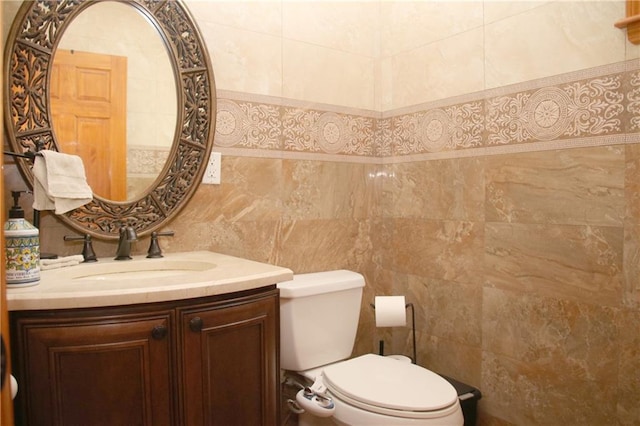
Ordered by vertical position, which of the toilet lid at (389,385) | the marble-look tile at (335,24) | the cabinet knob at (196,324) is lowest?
the toilet lid at (389,385)

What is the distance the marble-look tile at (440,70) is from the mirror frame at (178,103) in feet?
3.05

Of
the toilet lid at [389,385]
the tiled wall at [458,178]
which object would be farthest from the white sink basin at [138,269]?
the toilet lid at [389,385]

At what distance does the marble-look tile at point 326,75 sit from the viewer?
195 cm

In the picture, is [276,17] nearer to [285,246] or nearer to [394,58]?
[394,58]

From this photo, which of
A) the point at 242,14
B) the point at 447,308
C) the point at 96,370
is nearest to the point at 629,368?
the point at 447,308

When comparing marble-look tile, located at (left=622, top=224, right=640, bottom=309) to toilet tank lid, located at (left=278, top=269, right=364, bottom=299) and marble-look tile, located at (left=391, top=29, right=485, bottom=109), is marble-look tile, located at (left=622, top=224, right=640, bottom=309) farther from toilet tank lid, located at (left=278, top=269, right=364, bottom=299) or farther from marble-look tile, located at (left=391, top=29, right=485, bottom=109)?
toilet tank lid, located at (left=278, top=269, right=364, bottom=299)

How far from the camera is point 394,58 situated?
2166 millimetres

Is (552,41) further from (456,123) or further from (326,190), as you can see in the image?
(326,190)

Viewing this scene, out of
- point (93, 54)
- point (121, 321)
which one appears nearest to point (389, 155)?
point (93, 54)

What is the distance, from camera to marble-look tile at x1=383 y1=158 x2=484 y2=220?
1.81 metres

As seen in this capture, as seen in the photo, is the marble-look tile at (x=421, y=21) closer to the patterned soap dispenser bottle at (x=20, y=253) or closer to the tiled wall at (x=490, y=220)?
the tiled wall at (x=490, y=220)

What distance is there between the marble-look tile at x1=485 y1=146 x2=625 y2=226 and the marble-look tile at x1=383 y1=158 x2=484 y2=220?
64 mm

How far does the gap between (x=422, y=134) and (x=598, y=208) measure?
80cm

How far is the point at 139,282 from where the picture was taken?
3.78ft
